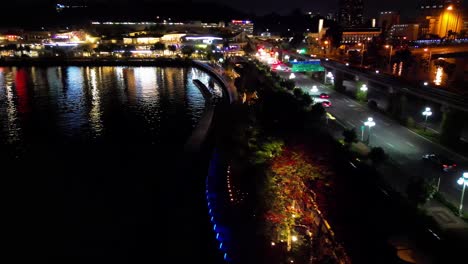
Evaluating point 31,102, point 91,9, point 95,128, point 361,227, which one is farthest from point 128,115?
point 91,9

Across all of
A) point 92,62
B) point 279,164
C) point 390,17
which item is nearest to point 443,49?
point 390,17

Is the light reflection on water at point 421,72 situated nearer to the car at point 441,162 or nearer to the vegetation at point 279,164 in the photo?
the vegetation at point 279,164

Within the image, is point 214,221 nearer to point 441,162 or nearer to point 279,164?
point 279,164

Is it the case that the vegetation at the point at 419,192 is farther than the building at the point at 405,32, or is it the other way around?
the building at the point at 405,32

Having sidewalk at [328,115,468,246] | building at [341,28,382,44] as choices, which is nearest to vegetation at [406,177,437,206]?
sidewalk at [328,115,468,246]

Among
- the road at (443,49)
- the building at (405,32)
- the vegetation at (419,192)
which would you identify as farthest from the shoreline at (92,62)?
the vegetation at (419,192)

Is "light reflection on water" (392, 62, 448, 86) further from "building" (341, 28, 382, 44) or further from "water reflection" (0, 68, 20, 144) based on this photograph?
"water reflection" (0, 68, 20, 144)

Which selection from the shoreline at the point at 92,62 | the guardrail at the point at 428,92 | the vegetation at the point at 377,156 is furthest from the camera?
the shoreline at the point at 92,62
